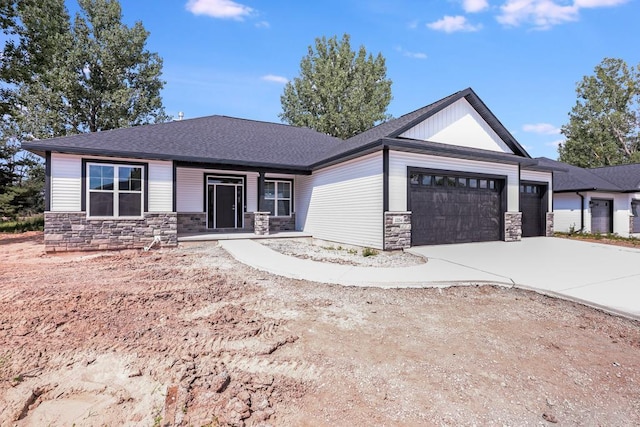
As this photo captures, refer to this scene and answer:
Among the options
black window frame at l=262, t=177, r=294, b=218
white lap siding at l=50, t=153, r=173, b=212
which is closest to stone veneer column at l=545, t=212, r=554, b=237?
black window frame at l=262, t=177, r=294, b=218

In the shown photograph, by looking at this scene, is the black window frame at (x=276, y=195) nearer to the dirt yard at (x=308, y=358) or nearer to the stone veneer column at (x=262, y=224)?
the stone veneer column at (x=262, y=224)

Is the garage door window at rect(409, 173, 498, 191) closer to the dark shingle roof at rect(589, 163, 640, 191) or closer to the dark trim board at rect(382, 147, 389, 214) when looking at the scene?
the dark trim board at rect(382, 147, 389, 214)

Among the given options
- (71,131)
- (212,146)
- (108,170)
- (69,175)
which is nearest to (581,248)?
(212,146)

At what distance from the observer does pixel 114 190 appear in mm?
10414

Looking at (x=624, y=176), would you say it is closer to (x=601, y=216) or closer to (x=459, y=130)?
(x=601, y=216)

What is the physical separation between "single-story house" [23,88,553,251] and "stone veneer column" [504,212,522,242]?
4cm

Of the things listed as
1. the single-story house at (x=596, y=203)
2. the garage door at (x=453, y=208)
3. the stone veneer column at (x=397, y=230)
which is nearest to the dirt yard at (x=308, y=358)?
the stone veneer column at (x=397, y=230)

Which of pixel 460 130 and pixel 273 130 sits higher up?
pixel 273 130

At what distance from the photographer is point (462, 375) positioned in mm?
2859

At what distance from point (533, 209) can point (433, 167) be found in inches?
291

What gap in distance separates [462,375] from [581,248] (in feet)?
36.2

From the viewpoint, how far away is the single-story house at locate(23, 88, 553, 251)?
9.70m

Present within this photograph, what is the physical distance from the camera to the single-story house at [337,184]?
9.70 meters

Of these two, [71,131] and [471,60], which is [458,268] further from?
[71,131]
